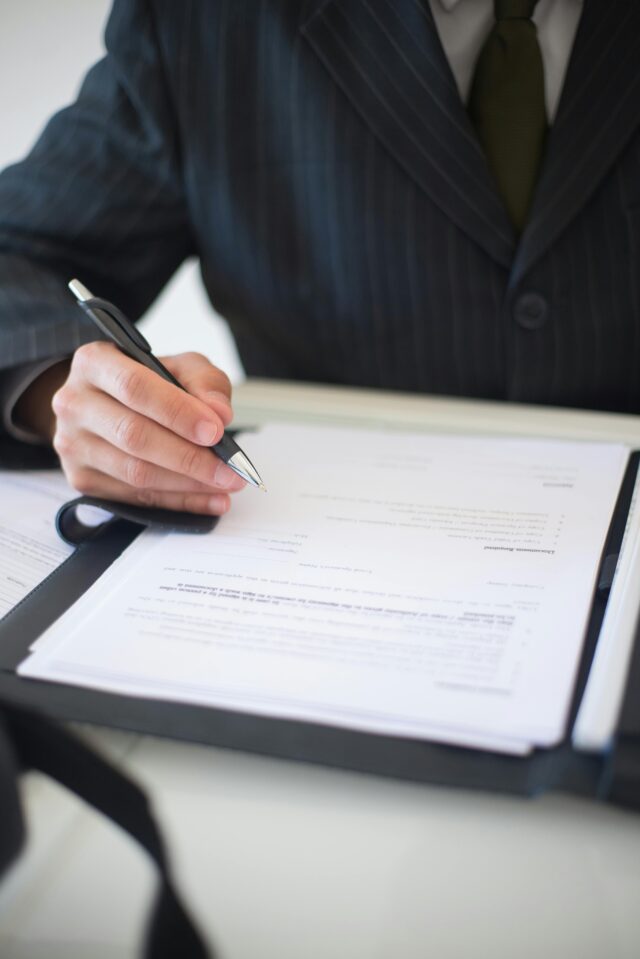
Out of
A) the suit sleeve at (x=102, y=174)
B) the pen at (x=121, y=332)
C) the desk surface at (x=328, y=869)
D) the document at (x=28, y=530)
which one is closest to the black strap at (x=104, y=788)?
the desk surface at (x=328, y=869)

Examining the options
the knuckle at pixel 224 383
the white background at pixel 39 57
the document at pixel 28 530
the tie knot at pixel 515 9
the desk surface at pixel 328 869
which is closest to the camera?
the desk surface at pixel 328 869

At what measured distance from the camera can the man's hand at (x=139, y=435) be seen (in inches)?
21.7

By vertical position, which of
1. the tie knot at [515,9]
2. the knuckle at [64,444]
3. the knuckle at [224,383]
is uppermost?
the tie knot at [515,9]

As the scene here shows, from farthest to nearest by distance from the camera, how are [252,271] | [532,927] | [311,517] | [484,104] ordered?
1. [252,271]
2. [484,104]
3. [311,517]
4. [532,927]

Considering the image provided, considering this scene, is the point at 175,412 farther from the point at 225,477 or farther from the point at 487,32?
the point at 487,32

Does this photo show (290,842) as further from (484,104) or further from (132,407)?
(484,104)

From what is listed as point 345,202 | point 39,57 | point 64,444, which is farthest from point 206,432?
point 39,57

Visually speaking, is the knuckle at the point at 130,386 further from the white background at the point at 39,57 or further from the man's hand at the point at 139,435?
the white background at the point at 39,57

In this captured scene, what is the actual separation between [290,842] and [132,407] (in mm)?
309

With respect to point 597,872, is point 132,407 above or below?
above

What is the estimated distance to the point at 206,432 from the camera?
540 millimetres

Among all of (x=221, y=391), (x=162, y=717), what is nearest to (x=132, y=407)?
Answer: (x=221, y=391)

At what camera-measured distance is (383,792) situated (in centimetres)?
38

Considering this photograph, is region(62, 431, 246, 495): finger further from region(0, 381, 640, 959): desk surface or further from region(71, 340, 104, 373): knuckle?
region(0, 381, 640, 959): desk surface
